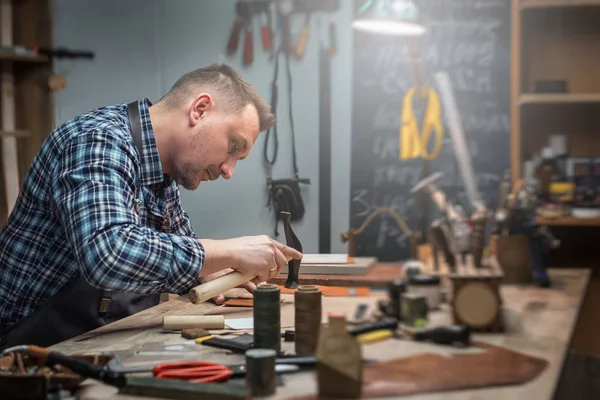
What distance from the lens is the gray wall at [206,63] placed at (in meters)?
1.43

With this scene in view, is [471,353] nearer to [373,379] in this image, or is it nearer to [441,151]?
[373,379]

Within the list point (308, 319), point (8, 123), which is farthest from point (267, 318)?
point (8, 123)

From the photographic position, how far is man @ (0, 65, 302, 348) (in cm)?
142

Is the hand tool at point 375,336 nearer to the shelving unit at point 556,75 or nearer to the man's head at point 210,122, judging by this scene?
the shelving unit at point 556,75

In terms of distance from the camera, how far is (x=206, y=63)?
1.68 m

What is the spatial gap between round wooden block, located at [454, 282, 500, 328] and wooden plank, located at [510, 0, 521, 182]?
217 mm

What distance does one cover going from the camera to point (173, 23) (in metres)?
1.78

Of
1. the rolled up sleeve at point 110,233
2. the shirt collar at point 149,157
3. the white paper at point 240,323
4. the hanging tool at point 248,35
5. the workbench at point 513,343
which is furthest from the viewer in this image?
the shirt collar at point 149,157

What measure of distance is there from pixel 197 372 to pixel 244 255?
407 millimetres

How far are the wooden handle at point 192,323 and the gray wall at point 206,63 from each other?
246 mm

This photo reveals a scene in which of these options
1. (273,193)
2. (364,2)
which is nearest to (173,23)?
(273,193)

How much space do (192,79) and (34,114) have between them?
6.09 ft

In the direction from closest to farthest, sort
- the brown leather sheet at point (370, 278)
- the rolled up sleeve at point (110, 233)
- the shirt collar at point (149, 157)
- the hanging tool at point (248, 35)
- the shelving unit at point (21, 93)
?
the brown leather sheet at point (370, 278) → the rolled up sleeve at point (110, 233) → the hanging tool at point (248, 35) → the shirt collar at point (149, 157) → the shelving unit at point (21, 93)

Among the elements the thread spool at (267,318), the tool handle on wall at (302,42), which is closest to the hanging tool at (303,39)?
the tool handle on wall at (302,42)
